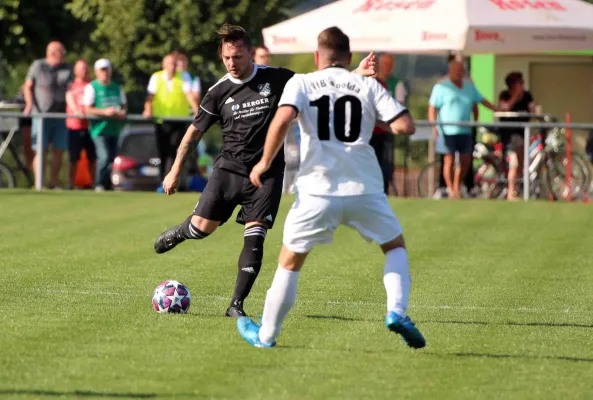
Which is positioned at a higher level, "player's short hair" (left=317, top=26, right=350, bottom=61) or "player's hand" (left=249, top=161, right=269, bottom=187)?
"player's short hair" (left=317, top=26, right=350, bottom=61)

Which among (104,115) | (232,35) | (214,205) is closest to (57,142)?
(104,115)

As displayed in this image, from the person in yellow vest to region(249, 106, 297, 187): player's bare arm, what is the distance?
1269 cm

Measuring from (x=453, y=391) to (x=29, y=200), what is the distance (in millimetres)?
12803

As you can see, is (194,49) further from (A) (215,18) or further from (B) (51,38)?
(B) (51,38)

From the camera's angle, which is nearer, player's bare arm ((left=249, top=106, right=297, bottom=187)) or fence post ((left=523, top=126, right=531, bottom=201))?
player's bare arm ((left=249, top=106, right=297, bottom=187))

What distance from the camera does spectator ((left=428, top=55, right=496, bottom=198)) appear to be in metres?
19.6

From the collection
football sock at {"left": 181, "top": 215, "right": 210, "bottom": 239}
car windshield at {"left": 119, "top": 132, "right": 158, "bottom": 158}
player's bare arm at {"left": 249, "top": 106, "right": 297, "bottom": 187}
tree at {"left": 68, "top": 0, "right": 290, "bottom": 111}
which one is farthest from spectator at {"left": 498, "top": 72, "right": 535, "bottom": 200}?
player's bare arm at {"left": 249, "top": 106, "right": 297, "bottom": 187}

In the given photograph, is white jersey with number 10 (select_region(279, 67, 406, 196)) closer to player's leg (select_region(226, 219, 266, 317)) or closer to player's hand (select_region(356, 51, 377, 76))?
player's hand (select_region(356, 51, 377, 76))

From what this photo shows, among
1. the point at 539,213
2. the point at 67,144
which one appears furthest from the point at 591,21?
the point at 67,144

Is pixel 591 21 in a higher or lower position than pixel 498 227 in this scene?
higher

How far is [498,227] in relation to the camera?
16.1m

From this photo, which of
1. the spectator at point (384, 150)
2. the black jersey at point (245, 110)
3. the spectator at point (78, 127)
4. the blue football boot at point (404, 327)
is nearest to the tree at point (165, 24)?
the spectator at point (78, 127)

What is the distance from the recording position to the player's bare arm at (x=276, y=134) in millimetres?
7215

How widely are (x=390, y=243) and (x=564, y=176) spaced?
13611 millimetres
